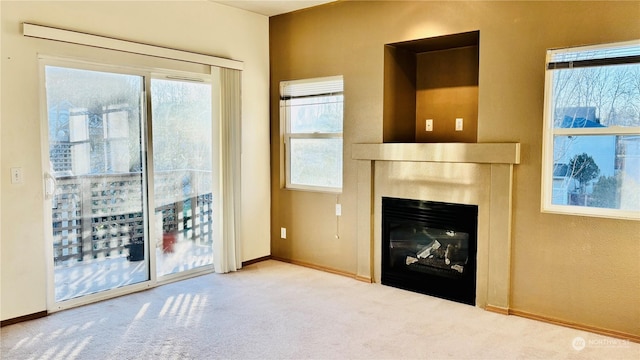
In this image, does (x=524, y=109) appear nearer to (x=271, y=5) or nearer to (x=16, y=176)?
(x=271, y=5)

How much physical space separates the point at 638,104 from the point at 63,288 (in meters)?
4.45

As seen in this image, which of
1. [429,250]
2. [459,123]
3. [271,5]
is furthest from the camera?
[271,5]

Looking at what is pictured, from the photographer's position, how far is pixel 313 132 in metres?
4.85

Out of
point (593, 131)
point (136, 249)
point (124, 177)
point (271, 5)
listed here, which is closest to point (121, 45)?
point (124, 177)

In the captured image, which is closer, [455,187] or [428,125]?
[455,187]

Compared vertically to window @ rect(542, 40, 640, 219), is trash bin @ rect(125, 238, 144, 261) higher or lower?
lower

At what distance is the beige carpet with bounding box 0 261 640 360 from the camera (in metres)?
2.91

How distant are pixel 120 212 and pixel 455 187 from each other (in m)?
2.87

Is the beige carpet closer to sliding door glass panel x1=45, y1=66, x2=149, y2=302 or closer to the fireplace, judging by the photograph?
the fireplace

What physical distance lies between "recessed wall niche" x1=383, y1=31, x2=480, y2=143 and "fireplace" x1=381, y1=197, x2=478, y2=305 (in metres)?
0.72

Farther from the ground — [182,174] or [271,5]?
[271,5]

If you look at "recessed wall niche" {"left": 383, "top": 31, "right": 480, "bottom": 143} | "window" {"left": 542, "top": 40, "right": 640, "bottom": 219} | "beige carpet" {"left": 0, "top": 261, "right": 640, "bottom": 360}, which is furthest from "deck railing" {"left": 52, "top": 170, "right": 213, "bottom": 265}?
"window" {"left": 542, "top": 40, "right": 640, "bottom": 219}

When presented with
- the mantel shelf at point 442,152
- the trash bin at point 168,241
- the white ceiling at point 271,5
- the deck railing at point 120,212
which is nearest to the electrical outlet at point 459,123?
the mantel shelf at point 442,152

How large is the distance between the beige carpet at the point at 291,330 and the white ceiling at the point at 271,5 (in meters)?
2.77
